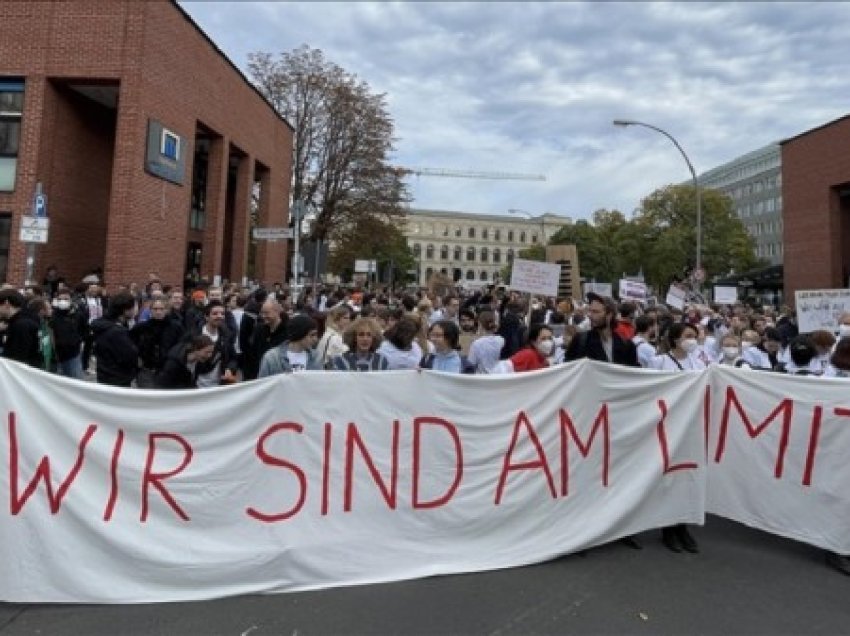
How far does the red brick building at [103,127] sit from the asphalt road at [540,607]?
1587 centimetres

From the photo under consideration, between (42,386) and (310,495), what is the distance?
165 centimetres

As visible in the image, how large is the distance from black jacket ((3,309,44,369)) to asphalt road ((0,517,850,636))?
3.14 meters

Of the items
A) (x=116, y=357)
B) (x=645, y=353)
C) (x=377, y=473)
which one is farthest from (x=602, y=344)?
(x=116, y=357)

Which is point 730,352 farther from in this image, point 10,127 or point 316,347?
point 10,127

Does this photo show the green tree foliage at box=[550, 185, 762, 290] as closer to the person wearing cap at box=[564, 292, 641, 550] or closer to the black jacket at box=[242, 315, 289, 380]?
the person wearing cap at box=[564, 292, 641, 550]

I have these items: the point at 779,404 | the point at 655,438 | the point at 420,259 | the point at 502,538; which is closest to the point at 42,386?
the point at 502,538

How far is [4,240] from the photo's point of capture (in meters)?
18.4

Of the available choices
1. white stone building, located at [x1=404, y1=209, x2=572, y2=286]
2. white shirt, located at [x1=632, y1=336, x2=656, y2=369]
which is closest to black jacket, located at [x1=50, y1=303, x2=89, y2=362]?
white shirt, located at [x1=632, y1=336, x2=656, y2=369]

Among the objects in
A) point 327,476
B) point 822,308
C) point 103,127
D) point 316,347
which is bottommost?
point 327,476

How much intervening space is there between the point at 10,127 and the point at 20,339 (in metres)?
14.8

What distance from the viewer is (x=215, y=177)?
2500 centimetres

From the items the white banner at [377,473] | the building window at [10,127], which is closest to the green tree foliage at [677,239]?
the building window at [10,127]

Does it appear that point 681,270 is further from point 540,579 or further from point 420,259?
point 420,259

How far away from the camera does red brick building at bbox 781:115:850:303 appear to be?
30297 millimetres
